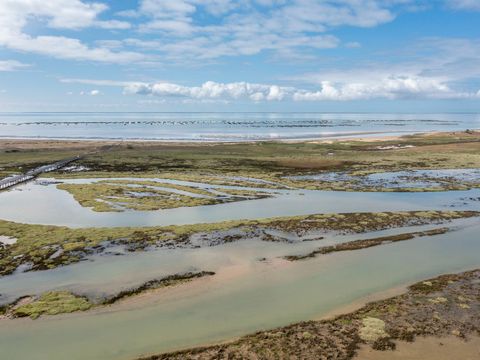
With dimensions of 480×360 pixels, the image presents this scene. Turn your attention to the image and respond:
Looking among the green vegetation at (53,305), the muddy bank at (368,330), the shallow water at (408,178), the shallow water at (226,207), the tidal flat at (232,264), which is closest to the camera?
the muddy bank at (368,330)

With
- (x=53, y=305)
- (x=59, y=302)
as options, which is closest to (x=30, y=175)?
(x=59, y=302)

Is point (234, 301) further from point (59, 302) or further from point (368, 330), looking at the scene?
point (59, 302)

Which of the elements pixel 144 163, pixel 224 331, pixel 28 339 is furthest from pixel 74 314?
pixel 144 163

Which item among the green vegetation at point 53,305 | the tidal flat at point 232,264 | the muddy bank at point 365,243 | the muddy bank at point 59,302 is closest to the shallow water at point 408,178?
the tidal flat at point 232,264

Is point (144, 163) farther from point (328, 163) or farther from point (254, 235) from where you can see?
point (254, 235)

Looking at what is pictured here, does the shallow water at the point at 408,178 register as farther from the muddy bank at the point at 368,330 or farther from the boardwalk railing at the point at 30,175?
the boardwalk railing at the point at 30,175

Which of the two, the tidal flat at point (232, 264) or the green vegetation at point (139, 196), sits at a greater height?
the green vegetation at point (139, 196)

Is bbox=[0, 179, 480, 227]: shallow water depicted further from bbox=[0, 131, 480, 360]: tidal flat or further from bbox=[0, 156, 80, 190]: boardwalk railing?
bbox=[0, 156, 80, 190]: boardwalk railing
